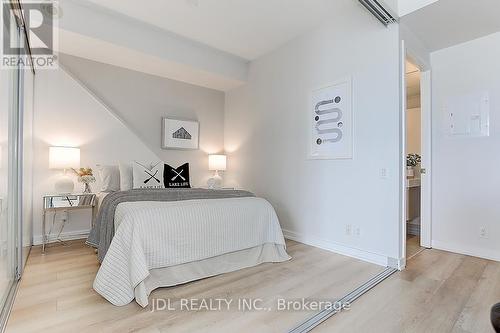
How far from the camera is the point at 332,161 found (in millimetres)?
3143

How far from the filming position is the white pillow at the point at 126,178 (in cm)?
345

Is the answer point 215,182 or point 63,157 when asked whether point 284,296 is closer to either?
point 215,182

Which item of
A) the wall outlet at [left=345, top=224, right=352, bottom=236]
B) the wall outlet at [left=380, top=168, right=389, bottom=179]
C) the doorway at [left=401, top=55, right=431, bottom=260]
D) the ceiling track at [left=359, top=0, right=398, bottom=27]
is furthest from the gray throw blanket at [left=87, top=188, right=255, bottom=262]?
the ceiling track at [left=359, top=0, right=398, bottom=27]

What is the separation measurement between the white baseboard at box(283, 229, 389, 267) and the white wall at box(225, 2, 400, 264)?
0.03 feet

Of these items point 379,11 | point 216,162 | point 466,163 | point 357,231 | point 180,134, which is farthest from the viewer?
point 216,162

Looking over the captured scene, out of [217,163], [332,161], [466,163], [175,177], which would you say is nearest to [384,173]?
[332,161]

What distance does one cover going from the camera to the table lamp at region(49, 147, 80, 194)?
312 centimetres

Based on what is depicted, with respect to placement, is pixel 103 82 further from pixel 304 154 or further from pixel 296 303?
pixel 296 303

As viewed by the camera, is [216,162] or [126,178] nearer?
[126,178]

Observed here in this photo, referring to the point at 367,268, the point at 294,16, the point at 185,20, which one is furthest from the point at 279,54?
the point at 367,268

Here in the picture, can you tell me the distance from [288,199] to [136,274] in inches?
91.0

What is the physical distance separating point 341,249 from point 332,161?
3.36 feet

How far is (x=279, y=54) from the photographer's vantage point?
386 cm

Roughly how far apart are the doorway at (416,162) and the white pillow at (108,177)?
3472 millimetres
